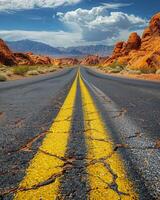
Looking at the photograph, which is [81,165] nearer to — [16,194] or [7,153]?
[16,194]

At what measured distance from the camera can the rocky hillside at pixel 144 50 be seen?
38.1 metres

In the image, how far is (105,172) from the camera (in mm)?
1892

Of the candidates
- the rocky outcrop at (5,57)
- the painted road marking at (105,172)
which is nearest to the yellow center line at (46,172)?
the painted road marking at (105,172)

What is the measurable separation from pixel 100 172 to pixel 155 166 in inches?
17.2

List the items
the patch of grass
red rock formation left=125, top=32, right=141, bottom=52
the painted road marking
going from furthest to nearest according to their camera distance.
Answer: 1. red rock formation left=125, top=32, right=141, bottom=52
2. the patch of grass
3. the painted road marking

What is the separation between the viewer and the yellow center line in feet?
5.19

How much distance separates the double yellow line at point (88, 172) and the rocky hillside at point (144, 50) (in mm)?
30088

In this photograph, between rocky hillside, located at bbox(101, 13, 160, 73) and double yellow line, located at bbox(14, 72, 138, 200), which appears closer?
double yellow line, located at bbox(14, 72, 138, 200)

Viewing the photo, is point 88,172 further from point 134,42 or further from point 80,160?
point 134,42

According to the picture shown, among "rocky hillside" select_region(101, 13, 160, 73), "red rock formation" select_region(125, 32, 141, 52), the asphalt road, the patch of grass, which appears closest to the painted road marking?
the asphalt road

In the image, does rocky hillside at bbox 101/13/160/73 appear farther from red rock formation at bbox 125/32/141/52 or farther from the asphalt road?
the asphalt road

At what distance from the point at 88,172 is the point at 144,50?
7338 centimetres

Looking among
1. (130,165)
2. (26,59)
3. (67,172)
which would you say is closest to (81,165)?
(67,172)

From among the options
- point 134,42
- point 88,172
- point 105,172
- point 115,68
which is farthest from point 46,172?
point 134,42
